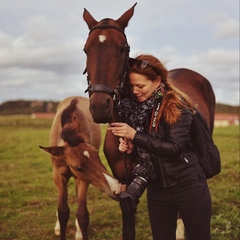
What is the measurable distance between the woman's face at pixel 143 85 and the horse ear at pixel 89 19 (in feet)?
2.97

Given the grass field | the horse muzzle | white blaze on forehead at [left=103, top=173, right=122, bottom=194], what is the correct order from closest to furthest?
the horse muzzle → white blaze on forehead at [left=103, top=173, right=122, bottom=194] → the grass field

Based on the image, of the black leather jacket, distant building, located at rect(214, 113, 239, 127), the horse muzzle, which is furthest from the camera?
distant building, located at rect(214, 113, 239, 127)

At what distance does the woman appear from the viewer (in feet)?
9.23

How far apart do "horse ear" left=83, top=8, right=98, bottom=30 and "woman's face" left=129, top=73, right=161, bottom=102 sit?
904 millimetres

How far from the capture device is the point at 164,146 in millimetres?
2758

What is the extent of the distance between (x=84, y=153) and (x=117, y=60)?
179 centimetres

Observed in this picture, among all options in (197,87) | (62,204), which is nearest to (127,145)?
(62,204)

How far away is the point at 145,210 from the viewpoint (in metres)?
6.63

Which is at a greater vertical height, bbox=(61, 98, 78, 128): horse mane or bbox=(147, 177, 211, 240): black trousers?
bbox=(61, 98, 78, 128): horse mane

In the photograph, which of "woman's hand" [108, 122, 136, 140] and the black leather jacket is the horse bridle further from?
the black leather jacket

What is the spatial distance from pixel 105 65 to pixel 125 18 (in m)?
0.72

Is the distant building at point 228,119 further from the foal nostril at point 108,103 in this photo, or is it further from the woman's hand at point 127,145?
the foal nostril at point 108,103

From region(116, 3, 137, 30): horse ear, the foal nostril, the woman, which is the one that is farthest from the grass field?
region(116, 3, 137, 30): horse ear

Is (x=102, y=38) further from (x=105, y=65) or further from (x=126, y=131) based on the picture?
(x=126, y=131)
